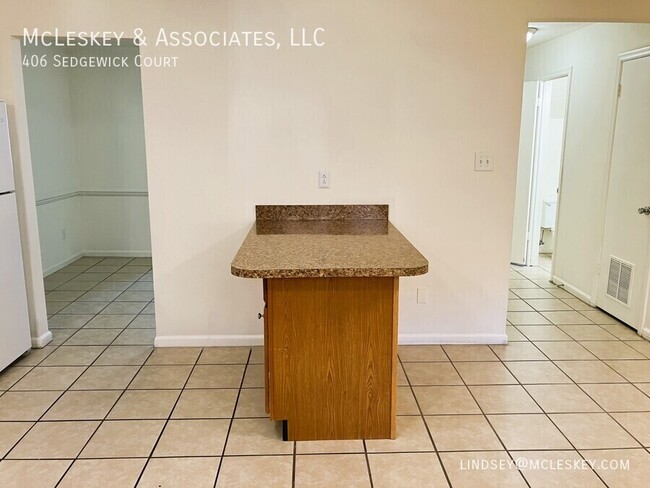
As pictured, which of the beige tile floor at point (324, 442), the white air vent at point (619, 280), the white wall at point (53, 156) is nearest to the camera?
the beige tile floor at point (324, 442)

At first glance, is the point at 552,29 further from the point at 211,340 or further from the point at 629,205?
the point at 211,340

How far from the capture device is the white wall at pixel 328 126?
301 cm

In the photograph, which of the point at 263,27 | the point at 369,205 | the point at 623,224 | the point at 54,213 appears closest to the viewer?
the point at 263,27

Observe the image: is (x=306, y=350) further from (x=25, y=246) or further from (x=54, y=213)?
(x=54, y=213)

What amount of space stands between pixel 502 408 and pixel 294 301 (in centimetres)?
121

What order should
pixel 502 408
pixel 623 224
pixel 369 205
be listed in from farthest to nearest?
1. pixel 623 224
2. pixel 369 205
3. pixel 502 408

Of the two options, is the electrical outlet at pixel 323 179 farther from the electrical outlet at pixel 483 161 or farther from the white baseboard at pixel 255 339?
the white baseboard at pixel 255 339

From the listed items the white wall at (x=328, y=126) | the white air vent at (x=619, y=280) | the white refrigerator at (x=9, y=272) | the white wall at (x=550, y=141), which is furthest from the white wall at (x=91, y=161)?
the white air vent at (x=619, y=280)

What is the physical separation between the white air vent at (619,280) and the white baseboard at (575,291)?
0.28 metres

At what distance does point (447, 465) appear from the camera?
84.4 inches

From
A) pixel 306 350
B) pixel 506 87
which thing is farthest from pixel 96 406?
pixel 506 87

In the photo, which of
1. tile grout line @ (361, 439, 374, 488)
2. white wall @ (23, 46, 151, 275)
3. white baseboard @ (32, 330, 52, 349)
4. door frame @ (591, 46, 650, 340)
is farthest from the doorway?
white baseboard @ (32, 330, 52, 349)


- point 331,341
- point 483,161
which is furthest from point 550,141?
point 331,341

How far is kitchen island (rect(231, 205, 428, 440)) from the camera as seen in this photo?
7.07ft
